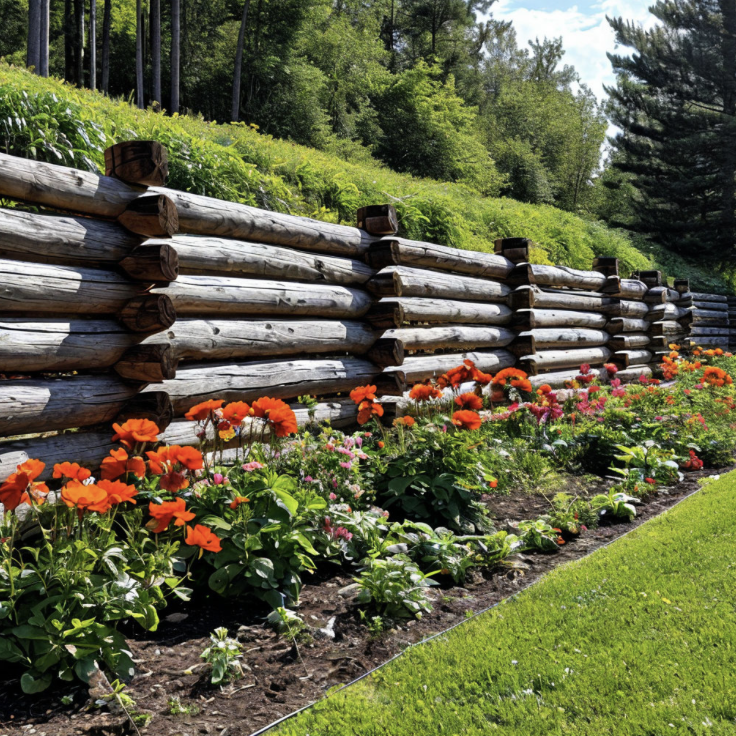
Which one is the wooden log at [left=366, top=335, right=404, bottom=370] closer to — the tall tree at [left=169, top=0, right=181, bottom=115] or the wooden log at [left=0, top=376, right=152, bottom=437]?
the wooden log at [left=0, top=376, right=152, bottom=437]

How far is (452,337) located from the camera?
23.4ft

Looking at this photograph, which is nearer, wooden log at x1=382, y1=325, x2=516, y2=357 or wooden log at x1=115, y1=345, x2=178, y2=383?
wooden log at x1=115, y1=345, x2=178, y2=383

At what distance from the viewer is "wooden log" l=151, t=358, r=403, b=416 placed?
421 cm

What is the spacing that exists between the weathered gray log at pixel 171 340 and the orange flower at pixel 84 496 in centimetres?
133

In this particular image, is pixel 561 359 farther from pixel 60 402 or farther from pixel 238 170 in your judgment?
pixel 60 402

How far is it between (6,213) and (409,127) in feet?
97.0

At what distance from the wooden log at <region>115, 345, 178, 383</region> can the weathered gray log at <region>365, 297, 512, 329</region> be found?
2.60 meters

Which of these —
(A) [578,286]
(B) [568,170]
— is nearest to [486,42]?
(B) [568,170]

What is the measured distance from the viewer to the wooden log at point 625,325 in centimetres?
1117

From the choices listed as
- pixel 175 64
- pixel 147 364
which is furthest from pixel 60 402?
pixel 175 64

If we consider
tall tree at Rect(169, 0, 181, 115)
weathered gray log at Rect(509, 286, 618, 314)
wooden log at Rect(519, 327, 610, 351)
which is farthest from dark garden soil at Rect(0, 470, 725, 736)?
tall tree at Rect(169, 0, 181, 115)

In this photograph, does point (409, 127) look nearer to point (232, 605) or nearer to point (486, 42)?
point (486, 42)

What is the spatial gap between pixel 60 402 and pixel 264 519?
139 centimetres

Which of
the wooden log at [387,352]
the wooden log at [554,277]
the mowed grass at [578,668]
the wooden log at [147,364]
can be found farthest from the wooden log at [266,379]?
the wooden log at [554,277]
